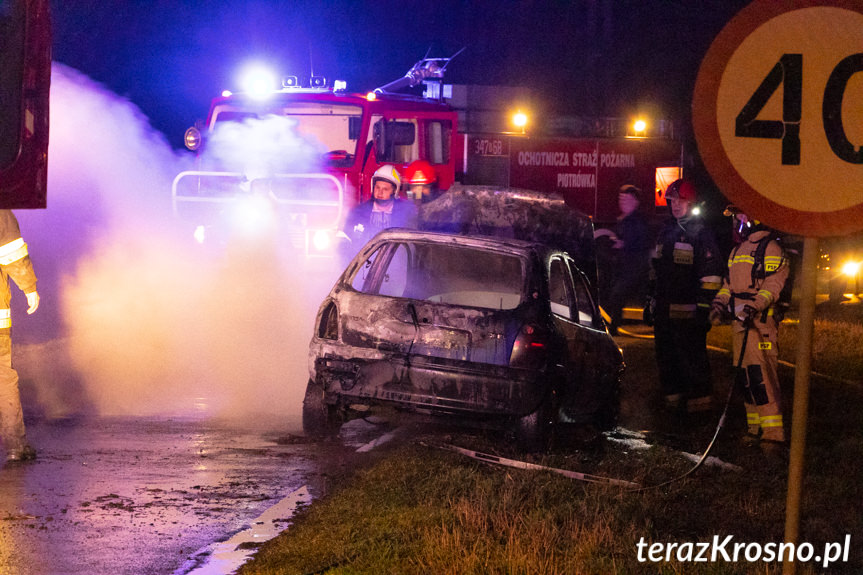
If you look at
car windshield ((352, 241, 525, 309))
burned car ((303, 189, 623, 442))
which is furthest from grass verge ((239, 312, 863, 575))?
car windshield ((352, 241, 525, 309))

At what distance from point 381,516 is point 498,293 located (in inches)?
133

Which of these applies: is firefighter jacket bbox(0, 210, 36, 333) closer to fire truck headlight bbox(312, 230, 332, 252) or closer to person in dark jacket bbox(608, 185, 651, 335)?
fire truck headlight bbox(312, 230, 332, 252)

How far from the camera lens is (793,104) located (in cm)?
387

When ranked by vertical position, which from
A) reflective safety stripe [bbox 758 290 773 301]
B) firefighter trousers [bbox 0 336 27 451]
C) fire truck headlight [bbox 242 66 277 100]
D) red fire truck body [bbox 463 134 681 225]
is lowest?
firefighter trousers [bbox 0 336 27 451]

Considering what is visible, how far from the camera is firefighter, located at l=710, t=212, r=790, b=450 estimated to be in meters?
8.34

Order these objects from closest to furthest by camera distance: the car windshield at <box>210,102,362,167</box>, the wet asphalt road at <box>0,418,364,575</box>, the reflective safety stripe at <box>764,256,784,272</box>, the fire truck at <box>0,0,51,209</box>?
the fire truck at <box>0,0,51,209</box> < the wet asphalt road at <box>0,418,364,575</box> < the reflective safety stripe at <box>764,256,784,272</box> < the car windshield at <box>210,102,362,167</box>

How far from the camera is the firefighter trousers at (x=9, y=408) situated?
6922 mm

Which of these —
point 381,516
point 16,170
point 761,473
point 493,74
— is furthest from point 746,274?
point 493,74

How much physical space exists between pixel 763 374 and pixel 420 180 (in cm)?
539

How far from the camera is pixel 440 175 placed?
48.4 ft

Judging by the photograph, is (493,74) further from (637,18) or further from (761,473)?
(761,473)

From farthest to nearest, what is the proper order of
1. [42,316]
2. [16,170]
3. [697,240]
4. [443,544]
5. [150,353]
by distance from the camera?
[42,316] → [150,353] → [697,240] → [443,544] → [16,170]

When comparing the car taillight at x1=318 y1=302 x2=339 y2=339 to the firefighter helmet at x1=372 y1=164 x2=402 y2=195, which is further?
the firefighter helmet at x1=372 y1=164 x2=402 y2=195

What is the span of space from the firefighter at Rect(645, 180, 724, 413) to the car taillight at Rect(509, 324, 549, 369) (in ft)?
9.57
